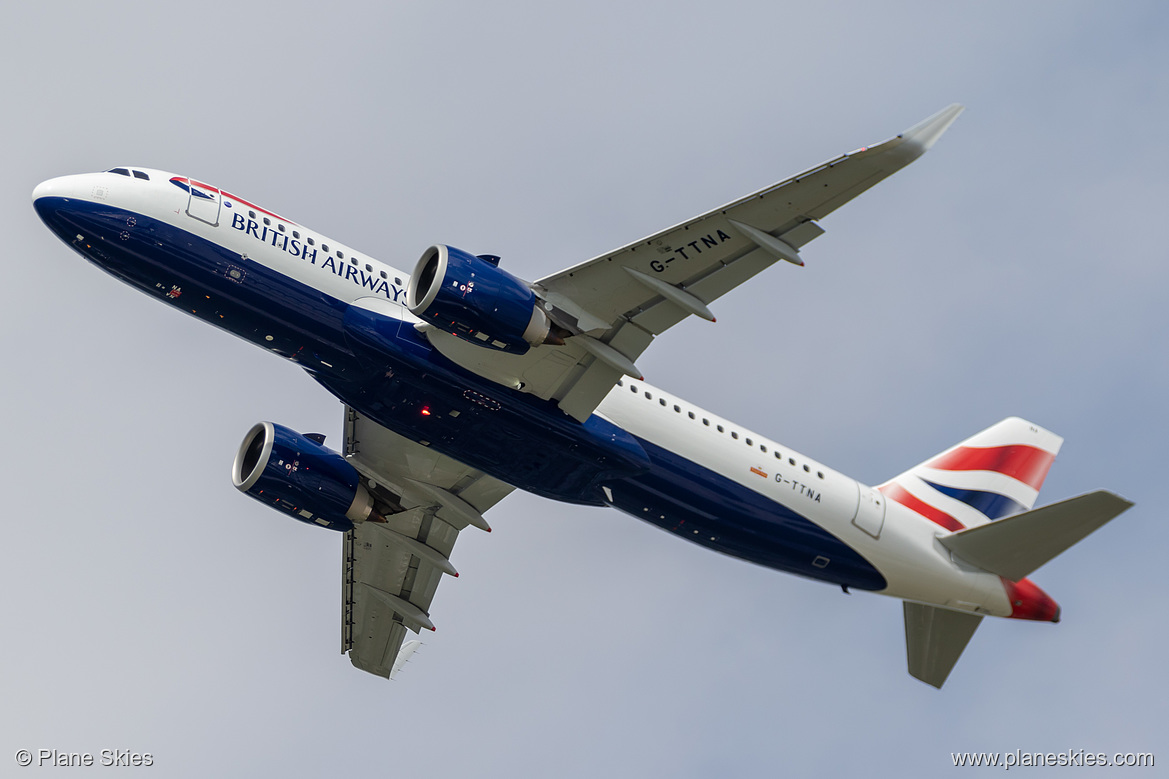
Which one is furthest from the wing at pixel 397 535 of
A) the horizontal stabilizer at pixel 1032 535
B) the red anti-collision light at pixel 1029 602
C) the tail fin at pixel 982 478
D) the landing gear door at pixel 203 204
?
the red anti-collision light at pixel 1029 602

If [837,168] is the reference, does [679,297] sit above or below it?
below

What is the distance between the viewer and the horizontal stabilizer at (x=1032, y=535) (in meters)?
30.9

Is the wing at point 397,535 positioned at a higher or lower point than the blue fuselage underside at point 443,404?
lower

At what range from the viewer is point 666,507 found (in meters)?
31.3

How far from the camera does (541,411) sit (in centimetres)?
2925

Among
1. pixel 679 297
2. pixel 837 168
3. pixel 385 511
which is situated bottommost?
pixel 385 511

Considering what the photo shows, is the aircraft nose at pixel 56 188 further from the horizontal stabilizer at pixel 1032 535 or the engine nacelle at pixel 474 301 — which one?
the horizontal stabilizer at pixel 1032 535

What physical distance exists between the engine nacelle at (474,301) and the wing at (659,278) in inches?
36.5

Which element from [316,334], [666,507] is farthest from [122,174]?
[666,507]

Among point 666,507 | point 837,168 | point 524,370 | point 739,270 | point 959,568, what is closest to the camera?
point 837,168

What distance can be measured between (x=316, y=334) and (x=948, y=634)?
21214 millimetres

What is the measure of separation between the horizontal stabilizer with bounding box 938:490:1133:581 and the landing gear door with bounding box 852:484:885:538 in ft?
7.50

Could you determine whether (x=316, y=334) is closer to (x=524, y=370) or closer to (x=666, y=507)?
(x=524, y=370)

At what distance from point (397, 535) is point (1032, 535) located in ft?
61.0
